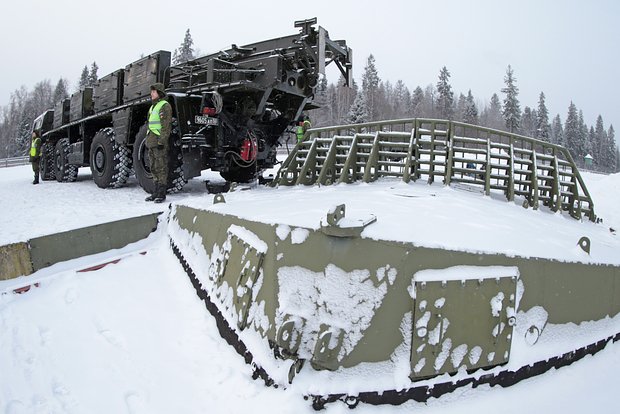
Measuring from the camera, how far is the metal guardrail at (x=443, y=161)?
4812 millimetres

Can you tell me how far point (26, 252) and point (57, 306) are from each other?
938mm

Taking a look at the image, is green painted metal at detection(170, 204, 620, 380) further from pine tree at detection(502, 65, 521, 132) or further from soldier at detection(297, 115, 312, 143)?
pine tree at detection(502, 65, 521, 132)

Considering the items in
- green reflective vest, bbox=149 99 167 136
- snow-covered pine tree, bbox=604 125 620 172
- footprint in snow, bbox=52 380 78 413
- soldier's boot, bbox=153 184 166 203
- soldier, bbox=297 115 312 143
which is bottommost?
footprint in snow, bbox=52 380 78 413

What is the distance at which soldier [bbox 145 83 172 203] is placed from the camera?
6.39 metres

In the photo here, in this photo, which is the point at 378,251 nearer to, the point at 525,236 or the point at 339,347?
the point at 339,347

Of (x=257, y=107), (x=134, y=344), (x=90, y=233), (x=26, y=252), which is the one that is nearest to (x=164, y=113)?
(x=257, y=107)

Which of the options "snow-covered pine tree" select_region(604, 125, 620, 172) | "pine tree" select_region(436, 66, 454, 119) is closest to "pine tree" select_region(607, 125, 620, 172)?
"snow-covered pine tree" select_region(604, 125, 620, 172)

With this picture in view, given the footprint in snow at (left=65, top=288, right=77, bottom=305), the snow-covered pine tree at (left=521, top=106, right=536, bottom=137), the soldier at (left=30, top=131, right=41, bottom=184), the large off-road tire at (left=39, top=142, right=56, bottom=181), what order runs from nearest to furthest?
the footprint in snow at (left=65, top=288, right=77, bottom=305)
the soldier at (left=30, top=131, right=41, bottom=184)
the large off-road tire at (left=39, top=142, right=56, bottom=181)
the snow-covered pine tree at (left=521, top=106, right=536, bottom=137)

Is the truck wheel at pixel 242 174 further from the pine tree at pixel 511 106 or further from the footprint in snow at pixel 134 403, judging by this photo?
the pine tree at pixel 511 106

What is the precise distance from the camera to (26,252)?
165 inches

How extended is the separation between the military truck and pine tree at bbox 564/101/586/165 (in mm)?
62243

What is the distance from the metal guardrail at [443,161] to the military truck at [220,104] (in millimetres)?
1454

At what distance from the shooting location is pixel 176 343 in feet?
9.95

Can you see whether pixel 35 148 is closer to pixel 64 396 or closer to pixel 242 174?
pixel 242 174
